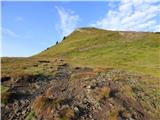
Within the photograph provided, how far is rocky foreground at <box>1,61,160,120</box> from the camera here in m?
31.5

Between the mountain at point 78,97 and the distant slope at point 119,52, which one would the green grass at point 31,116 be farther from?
the distant slope at point 119,52

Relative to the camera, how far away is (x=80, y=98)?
36219 mm

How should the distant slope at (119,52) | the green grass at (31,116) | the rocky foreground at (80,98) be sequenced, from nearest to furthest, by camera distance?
the green grass at (31,116) < the rocky foreground at (80,98) < the distant slope at (119,52)

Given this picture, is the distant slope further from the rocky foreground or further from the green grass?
the green grass

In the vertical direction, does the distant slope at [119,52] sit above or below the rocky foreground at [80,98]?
above

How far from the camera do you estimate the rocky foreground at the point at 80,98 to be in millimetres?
31547

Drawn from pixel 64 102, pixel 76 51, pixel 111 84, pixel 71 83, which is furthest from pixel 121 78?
pixel 76 51

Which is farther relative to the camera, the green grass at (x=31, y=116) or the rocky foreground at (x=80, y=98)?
the rocky foreground at (x=80, y=98)

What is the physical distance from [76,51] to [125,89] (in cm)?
7203

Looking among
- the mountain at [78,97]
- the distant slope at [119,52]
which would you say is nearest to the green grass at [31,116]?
the mountain at [78,97]

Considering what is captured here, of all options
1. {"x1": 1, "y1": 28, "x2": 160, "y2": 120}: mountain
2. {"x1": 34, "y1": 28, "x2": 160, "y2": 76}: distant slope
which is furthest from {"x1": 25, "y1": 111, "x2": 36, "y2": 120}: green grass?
{"x1": 34, "y1": 28, "x2": 160, "y2": 76}: distant slope

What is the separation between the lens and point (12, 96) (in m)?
35.6

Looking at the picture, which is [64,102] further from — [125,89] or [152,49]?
[152,49]

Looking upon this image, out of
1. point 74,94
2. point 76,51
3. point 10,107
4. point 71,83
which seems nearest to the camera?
point 10,107
